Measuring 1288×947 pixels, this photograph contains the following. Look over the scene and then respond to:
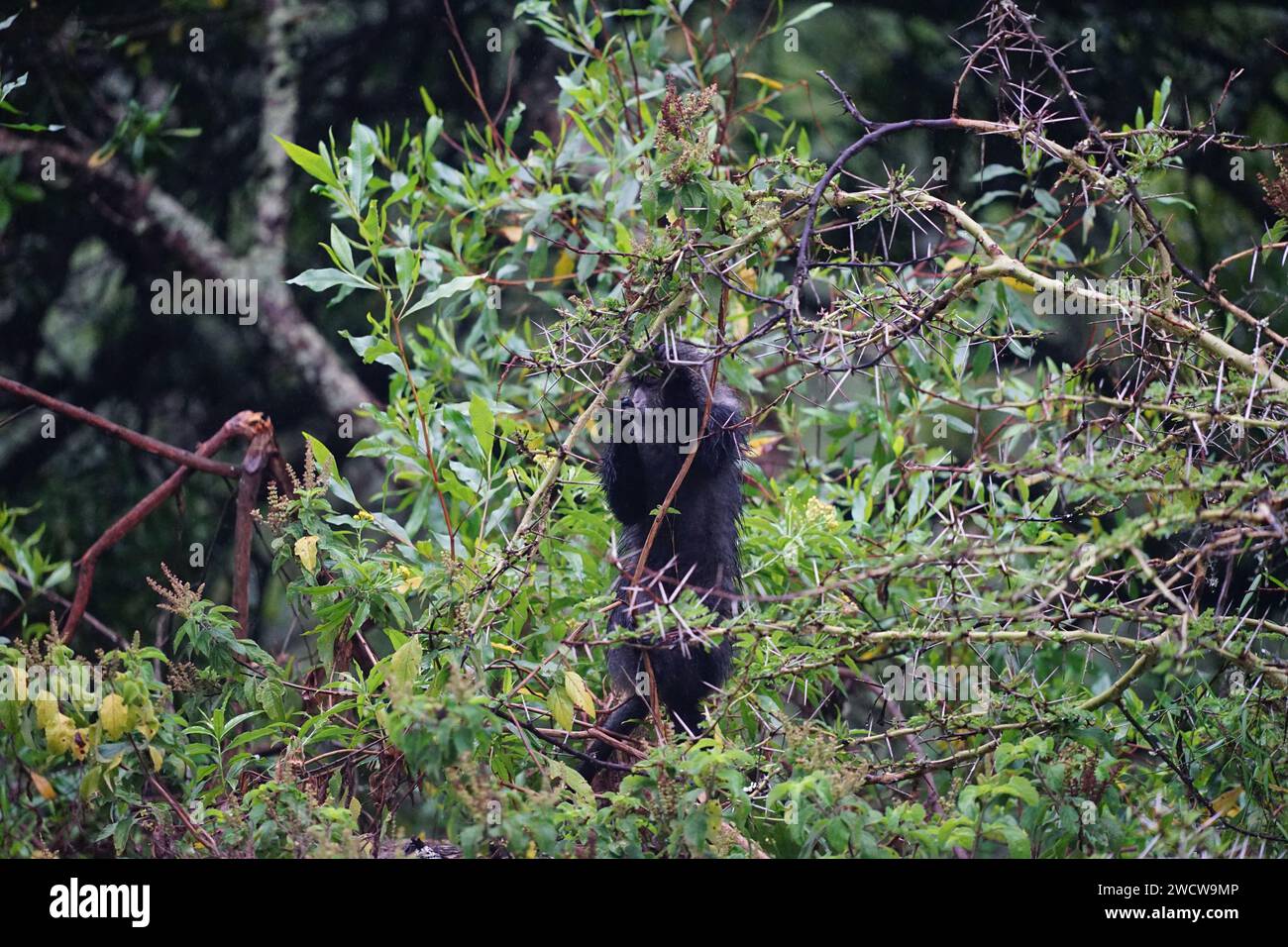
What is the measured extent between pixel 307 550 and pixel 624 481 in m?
1.19

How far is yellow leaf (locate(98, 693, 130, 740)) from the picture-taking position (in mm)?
2791

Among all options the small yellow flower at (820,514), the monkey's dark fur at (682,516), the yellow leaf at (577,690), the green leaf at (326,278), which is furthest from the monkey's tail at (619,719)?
the green leaf at (326,278)

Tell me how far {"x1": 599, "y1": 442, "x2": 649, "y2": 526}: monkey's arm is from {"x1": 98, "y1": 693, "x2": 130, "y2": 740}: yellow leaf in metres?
1.67

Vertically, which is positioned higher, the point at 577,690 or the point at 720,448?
the point at 720,448

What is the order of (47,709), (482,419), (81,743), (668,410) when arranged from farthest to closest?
(668,410) < (482,419) < (81,743) < (47,709)

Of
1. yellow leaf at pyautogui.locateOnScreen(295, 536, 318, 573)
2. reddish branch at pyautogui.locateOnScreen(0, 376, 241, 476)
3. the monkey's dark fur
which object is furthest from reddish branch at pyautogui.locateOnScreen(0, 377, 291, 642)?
the monkey's dark fur

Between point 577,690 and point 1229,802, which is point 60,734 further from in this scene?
point 1229,802

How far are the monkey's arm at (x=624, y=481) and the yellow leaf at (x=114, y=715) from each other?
1.67m

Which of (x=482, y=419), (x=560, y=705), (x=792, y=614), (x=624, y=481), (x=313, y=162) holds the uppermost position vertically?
(x=313, y=162)

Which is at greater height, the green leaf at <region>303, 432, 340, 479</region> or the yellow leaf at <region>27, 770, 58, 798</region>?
the green leaf at <region>303, 432, 340, 479</region>

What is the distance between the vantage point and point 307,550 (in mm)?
3127

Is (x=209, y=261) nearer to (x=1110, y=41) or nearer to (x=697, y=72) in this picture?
(x=697, y=72)

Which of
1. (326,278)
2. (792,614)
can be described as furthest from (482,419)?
(792,614)

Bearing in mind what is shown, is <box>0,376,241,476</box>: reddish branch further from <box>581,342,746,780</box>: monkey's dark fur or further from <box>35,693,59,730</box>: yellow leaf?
<box>581,342,746,780</box>: monkey's dark fur
